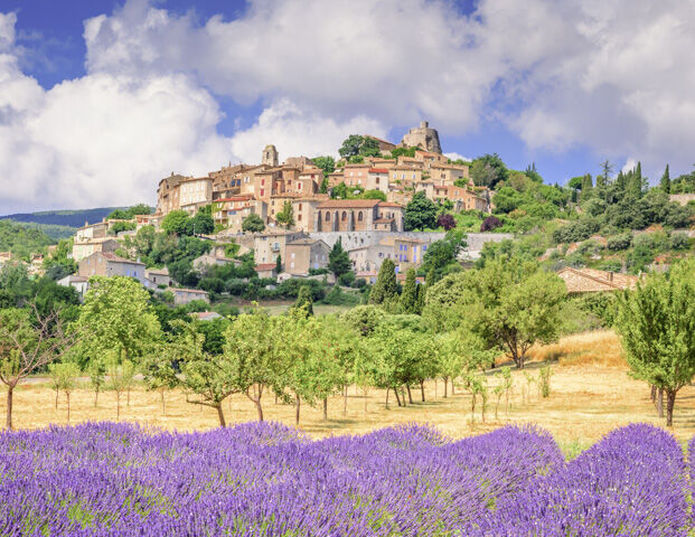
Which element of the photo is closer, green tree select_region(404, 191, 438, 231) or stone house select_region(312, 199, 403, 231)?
stone house select_region(312, 199, 403, 231)

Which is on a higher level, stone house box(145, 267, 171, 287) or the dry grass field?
stone house box(145, 267, 171, 287)

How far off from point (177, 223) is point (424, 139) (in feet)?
233

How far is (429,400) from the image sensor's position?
31016 millimetres

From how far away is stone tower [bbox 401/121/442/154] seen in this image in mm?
161500

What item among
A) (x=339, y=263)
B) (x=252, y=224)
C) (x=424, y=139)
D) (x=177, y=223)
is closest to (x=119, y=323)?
(x=339, y=263)

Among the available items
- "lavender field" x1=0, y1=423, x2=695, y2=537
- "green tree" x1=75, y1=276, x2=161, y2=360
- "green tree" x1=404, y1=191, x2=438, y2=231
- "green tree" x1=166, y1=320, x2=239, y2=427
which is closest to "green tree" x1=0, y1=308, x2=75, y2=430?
"green tree" x1=166, y1=320, x2=239, y2=427

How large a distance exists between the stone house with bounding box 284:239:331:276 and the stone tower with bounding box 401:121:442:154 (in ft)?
215

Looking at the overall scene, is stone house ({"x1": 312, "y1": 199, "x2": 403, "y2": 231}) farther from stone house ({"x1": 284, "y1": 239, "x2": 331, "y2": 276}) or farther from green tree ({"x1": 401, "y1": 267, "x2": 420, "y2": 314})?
green tree ({"x1": 401, "y1": 267, "x2": 420, "y2": 314})

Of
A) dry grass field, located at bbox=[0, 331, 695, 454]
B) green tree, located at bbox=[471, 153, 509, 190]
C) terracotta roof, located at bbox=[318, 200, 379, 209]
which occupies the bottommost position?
dry grass field, located at bbox=[0, 331, 695, 454]

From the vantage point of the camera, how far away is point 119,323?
35344 millimetres

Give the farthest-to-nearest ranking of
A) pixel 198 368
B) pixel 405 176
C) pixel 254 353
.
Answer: pixel 405 176 → pixel 254 353 → pixel 198 368

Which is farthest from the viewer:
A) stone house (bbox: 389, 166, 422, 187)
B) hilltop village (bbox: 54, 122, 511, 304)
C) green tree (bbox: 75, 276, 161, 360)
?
stone house (bbox: 389, 166, 422, 187)

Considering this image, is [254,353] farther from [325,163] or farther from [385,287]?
[325,163]

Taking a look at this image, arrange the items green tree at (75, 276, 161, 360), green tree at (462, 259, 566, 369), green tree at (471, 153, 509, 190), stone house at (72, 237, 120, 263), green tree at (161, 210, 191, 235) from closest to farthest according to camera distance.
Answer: green tree at (75, 276, 161, 360) → green tree at (462, 259, 566, 369) → stone house at (72, 237, 120, 263) → green tree at (161, 210, 191, 235) → green tree at (471, 153, 509, 190)
